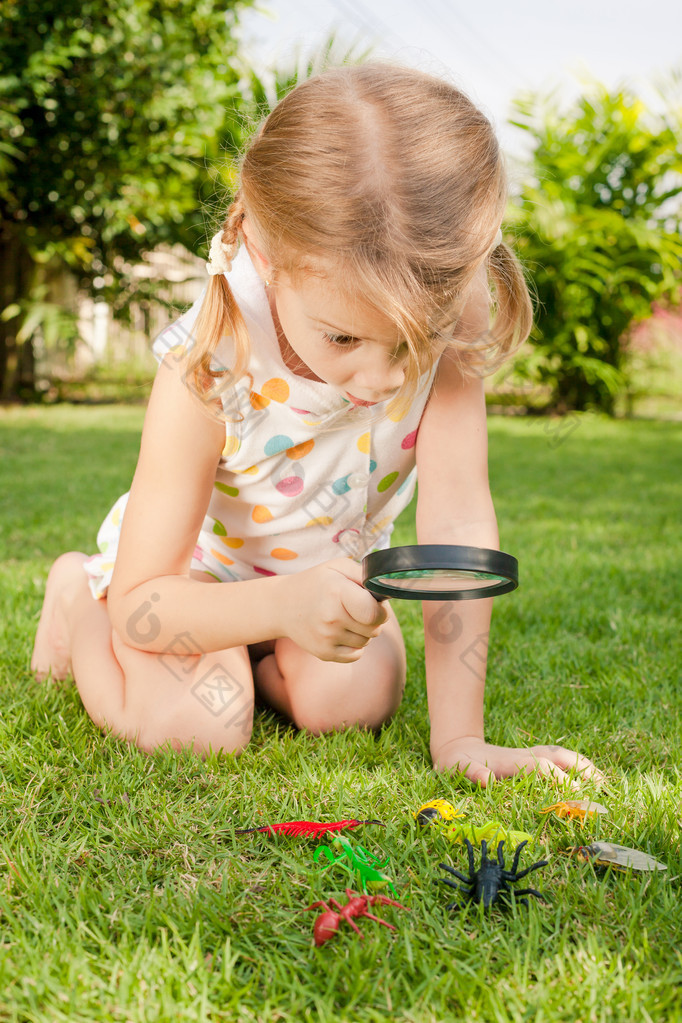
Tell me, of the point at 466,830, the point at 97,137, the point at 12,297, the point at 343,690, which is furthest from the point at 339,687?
the point at 12,297

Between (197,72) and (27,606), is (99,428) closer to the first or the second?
(197,72)

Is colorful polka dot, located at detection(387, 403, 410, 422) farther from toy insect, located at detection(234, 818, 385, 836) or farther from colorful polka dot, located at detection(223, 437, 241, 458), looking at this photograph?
toy insect, located at detection(234, 818, 385, 836)

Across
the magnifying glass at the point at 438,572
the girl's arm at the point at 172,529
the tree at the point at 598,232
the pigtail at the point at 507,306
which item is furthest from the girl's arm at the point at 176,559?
the tree at the point at 598,232

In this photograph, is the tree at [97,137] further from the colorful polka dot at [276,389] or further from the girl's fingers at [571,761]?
the girl's fingers at [571,761]

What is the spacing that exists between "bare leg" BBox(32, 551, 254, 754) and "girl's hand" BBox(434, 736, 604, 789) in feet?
1.36

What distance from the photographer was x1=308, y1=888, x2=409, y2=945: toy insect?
110 centimetres

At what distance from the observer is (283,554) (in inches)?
78.4

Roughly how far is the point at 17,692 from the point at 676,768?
1351mm

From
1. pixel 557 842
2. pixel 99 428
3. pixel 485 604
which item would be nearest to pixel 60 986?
pixel 557 842

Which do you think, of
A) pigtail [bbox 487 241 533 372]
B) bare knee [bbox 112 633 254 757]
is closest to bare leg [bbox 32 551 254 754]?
bare knee [bbox 112 633 254 757]

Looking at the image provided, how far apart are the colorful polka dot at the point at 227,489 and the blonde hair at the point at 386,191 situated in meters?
0.57

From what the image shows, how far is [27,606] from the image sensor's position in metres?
2.57

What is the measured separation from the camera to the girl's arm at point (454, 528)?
1.71 meters

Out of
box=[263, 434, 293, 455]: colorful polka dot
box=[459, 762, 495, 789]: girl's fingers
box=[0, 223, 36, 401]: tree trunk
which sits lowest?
box=[0, 223, 36, 401]: tree trunk
